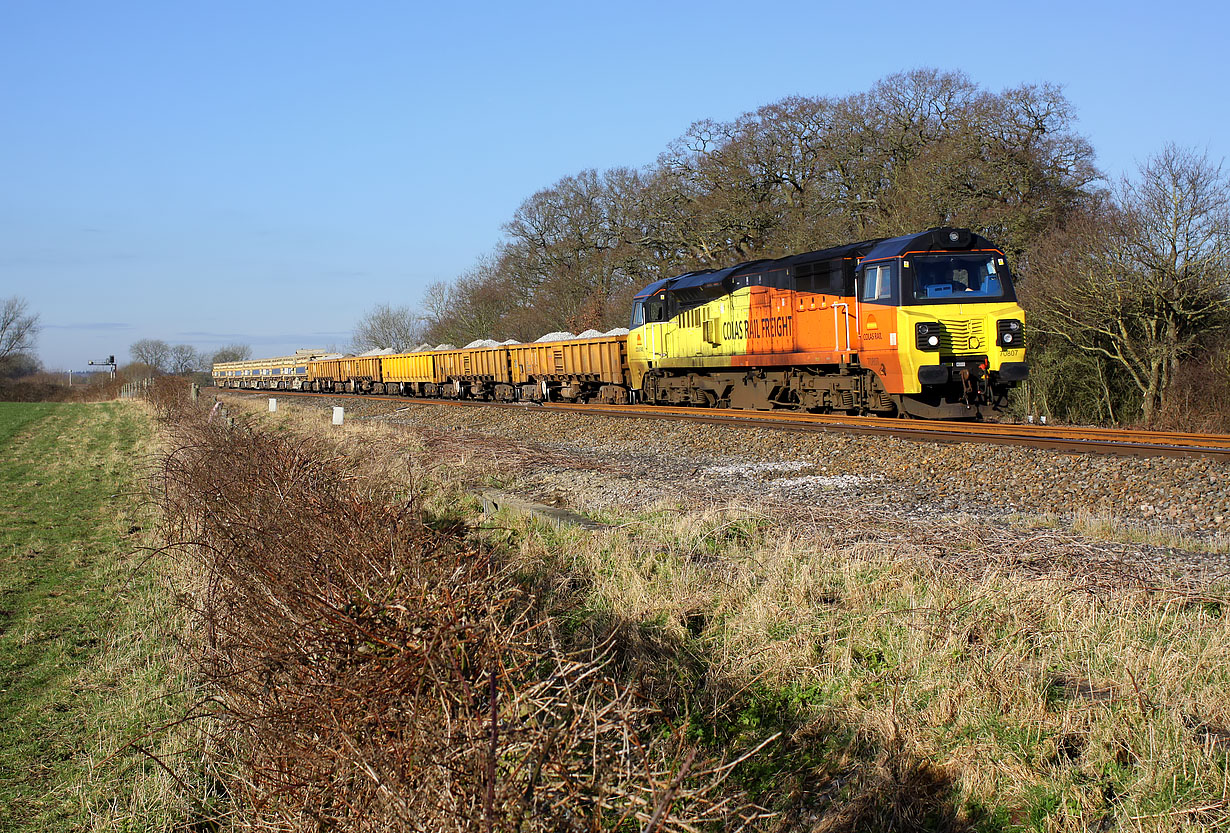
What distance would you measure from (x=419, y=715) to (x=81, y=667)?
518cm

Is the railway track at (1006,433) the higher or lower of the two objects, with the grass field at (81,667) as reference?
higher

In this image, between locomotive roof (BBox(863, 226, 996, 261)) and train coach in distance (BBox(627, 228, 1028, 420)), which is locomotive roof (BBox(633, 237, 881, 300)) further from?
locomotive roof (BBox(863, 226, 996, 261))

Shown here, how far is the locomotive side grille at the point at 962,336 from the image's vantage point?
1419 centimetres

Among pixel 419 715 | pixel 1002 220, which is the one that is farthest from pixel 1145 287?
pixel 419 715

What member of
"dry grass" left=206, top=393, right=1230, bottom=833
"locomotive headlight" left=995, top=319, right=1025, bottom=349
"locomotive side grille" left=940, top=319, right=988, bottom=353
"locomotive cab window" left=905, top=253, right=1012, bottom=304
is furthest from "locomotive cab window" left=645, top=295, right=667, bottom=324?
"dry grass" left=206, top=393, right=1230, bottom=833

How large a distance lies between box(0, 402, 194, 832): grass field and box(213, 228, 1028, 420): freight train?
11.8 m

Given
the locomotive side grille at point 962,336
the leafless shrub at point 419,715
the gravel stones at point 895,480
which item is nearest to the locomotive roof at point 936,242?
the locomotive side grille at point 962,336

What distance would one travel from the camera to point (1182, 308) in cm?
2109

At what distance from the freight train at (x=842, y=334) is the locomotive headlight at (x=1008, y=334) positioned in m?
0.02

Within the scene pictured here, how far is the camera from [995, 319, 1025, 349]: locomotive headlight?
→ 14.4 metres

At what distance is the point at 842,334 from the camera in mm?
15680

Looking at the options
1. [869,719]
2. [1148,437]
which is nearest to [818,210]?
[1148,437]

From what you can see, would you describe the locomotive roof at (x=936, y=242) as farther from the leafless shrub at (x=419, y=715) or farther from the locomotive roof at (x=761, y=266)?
the leafless shrub at (x=419, y=715)

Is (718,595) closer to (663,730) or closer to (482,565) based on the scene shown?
(663,730)
